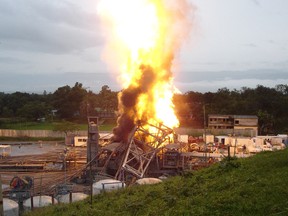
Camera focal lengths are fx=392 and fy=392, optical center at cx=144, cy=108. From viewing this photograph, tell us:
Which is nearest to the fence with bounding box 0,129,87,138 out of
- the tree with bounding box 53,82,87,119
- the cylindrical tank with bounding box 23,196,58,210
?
the tree with bounding box 53,82,87,119

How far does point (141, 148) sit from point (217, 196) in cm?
2107

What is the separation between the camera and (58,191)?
22516 millimetres

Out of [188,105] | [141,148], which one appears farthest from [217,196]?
[188,105]

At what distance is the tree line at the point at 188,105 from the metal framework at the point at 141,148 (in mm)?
27285

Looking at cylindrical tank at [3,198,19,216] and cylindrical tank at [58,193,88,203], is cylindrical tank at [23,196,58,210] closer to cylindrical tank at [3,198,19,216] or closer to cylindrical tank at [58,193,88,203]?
cylindrical tank at [58,193,88,203]

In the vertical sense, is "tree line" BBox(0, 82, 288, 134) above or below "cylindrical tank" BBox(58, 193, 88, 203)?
above

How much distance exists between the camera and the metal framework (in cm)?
2789

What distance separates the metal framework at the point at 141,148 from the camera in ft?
91.5

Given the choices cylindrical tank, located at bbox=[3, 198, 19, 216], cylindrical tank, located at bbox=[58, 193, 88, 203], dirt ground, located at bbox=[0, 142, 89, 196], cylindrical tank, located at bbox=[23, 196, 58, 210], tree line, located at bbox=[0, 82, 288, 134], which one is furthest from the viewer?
tree line, located at bbox=[0, 82, 288, 134]

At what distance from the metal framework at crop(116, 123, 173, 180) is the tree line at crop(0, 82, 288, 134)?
2729 centimetres

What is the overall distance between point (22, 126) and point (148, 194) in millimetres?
61381

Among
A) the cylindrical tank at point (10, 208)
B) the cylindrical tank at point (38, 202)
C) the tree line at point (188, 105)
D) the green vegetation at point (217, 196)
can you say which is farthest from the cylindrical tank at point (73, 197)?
the tree line at point (188, 105)

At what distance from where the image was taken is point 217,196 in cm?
1133

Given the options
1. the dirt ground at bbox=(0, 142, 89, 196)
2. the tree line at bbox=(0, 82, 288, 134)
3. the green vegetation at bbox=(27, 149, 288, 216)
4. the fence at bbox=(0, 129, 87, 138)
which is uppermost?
the tree line at bbox=(0, 82, 288, 134)
